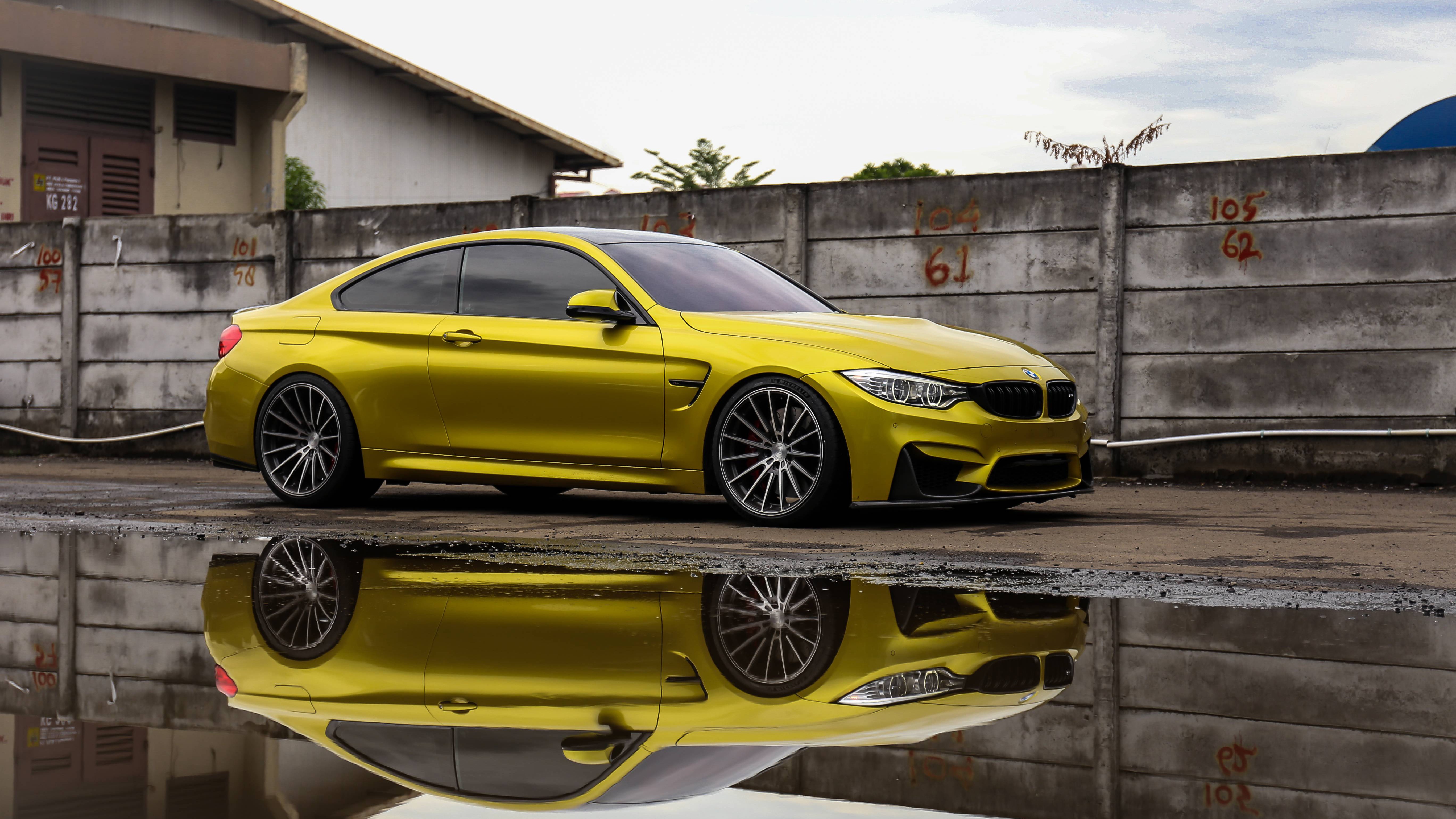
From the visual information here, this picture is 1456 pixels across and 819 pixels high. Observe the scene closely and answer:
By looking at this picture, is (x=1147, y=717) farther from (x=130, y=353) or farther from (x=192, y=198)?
(x=192, y=198)

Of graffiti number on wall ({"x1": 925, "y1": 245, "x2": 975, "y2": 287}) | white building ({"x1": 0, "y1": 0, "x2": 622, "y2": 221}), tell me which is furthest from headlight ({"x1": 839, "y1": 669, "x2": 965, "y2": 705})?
white building ({"x1": 0, "y1": 0, "x2": 622, "y2": 221})

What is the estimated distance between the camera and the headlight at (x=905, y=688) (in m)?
→ 3.03

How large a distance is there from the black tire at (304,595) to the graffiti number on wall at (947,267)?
5.50 m

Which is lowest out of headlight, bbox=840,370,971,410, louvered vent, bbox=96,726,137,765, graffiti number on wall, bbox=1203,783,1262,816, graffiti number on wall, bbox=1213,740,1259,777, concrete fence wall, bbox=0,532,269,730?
concrete fence wall, bbox=0,532,269,730

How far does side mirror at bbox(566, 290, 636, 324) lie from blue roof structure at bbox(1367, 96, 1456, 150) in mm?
9150

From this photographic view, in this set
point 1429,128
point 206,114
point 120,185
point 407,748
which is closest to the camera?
point 407,748

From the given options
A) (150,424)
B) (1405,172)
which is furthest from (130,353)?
(1405,172)

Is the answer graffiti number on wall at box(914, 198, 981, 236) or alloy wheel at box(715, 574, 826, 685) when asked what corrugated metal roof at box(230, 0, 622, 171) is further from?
alloy wheel at box(715, 574, 826, 685)

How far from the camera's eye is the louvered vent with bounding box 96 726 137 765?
2.57 meters

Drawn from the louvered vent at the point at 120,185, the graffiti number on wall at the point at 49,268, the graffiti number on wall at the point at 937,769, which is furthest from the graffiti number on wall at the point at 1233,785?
the louvered vent at the point at 120,185

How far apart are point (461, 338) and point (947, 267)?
411cm

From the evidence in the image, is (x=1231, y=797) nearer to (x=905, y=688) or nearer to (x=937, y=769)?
(x=937, y=769)

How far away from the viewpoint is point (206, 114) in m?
26.5

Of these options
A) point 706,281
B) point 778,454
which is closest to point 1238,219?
point 706,281
